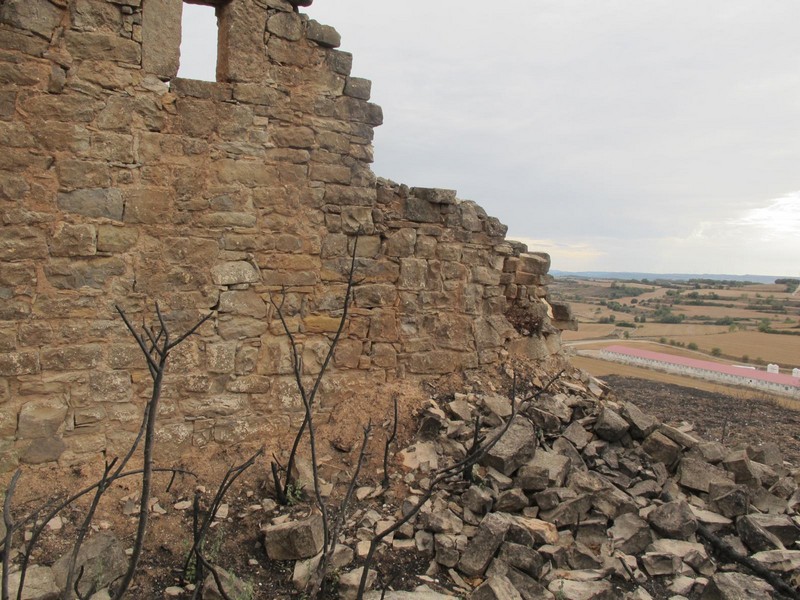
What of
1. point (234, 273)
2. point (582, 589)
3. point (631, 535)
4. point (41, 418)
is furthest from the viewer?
point (234, 273)

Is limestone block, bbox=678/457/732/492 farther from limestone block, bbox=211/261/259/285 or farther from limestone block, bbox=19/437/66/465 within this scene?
limestone block, bbox=19/437/66/465

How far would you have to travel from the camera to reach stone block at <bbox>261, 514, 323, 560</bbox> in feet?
13.1

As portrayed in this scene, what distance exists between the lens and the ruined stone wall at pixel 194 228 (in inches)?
164

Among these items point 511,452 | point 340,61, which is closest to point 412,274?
point 511,452

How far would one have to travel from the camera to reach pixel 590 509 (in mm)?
4750

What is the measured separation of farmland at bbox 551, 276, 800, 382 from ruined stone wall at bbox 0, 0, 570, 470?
10.8 feet

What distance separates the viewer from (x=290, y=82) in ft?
16.3

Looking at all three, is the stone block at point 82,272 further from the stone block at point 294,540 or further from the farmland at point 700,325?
the farmland at point 700,325

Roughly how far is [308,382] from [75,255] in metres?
2.09

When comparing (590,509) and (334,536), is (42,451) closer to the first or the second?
(334,536)

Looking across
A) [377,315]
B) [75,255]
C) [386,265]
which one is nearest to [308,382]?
[377,315]

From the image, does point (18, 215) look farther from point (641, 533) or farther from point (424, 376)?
point (641, 533)

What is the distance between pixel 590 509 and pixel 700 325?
3529 centimetres

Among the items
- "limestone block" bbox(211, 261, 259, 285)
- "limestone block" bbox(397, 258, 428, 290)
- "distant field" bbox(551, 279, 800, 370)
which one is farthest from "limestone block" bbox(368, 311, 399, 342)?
"distant field" bbox(551, 279, 800, 370)
